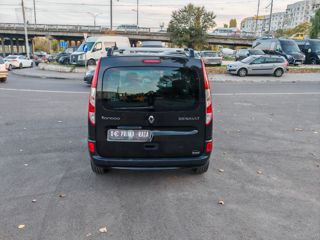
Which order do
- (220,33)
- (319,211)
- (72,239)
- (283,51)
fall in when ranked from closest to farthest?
1. (72,239)
2. (319,211)
3. (283,51)
4. (220,33)

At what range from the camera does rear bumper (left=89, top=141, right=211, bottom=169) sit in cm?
377

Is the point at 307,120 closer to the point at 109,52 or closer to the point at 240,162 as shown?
the point at 240,162

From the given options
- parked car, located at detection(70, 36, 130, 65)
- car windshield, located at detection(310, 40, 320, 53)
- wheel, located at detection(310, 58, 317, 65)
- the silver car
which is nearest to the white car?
parked car, located at detection(70, 36, 130, 65)

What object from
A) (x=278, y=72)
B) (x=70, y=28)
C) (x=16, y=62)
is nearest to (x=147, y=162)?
(x=278, y=72)

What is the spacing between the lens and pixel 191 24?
37.9 metres

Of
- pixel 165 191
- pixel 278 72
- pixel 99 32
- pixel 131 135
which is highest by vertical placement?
pixel 99 32

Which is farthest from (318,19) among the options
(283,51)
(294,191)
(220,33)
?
(294,191)

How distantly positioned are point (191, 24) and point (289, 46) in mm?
14175

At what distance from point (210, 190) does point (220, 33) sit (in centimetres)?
6407

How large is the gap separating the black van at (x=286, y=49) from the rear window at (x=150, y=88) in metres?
26.2

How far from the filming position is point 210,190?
396 cm

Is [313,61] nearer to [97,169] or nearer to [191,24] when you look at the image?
[191,24]

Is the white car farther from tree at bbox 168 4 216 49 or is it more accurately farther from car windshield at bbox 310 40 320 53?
car windshield at bbox 310 40 320 53

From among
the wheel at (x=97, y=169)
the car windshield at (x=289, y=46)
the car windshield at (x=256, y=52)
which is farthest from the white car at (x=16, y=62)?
the wheel at (x=97, y=169)
